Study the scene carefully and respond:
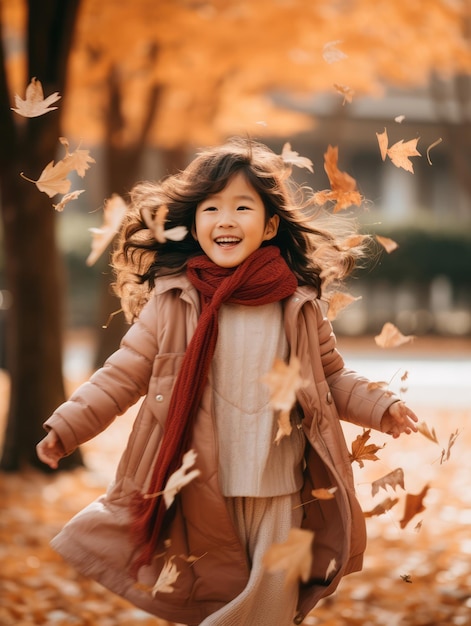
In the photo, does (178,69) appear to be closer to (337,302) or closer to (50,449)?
(337,302)

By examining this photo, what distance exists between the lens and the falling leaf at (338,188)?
2.68m

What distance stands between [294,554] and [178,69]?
20.8 feet

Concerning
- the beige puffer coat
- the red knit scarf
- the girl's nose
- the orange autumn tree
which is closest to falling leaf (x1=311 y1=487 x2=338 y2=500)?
the beige puffer coat

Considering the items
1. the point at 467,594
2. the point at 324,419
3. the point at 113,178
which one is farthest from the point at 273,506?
the point at 113,178

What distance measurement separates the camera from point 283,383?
2400 millimetres

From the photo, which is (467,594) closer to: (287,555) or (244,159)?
(287,555)

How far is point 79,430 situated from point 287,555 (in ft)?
2.22

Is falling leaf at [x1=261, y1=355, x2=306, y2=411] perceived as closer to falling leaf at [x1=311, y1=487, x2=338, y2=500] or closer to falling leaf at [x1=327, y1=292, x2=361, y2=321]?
falling leaf at [x1=311, y1=487, x2=338, y2=500]

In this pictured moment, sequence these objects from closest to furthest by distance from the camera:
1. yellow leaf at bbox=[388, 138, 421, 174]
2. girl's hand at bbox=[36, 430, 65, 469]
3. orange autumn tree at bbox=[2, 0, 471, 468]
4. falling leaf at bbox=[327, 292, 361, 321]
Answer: girl's hand at bbox=[36, 430, 65, 469] < yellow leaf at bbox=[388, 138, 421, 174] < falling leaf at bbox=[327, 292, 361, 321] < orange autumn tree at bbox=[2, 0, 471, 468]

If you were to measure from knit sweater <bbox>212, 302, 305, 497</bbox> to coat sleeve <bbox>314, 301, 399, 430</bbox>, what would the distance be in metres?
0.15

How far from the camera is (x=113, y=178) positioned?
29.9 ft

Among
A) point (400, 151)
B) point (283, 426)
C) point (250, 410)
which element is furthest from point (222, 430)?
point (400, 151)

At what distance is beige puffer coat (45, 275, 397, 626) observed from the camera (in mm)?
2633

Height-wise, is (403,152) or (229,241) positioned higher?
(403,152)
